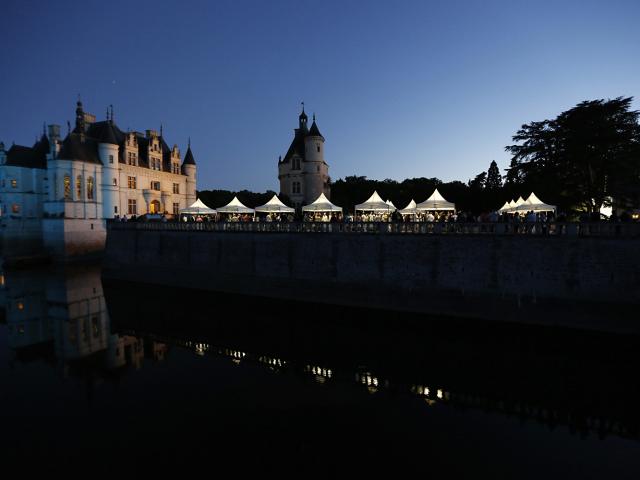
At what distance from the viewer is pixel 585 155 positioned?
2988cm

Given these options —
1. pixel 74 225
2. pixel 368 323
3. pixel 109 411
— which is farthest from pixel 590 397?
pixel 74 225

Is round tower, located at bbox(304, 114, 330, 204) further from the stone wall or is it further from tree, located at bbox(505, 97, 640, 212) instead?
tree, located at bbox(505, 97, 640, 212)

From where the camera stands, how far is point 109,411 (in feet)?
44.5

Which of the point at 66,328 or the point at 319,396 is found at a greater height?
the point at 66,328

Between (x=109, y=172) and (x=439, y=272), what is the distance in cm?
4459

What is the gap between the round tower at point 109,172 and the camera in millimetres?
48938

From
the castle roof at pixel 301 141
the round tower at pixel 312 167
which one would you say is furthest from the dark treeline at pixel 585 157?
the castle roof at pixel 301 141

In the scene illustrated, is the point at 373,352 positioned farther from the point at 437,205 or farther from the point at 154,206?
the point at 154,206

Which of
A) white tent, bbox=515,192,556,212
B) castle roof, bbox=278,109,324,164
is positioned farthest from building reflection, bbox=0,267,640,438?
castle roof, bbox=278,109,324,164

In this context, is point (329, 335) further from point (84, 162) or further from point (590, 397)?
point (84, 162)

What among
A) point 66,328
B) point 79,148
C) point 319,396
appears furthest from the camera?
point 79,148

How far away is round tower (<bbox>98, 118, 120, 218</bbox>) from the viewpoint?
4894cm

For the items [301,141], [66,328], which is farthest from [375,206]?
[301,141]

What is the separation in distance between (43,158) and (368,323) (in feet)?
168
